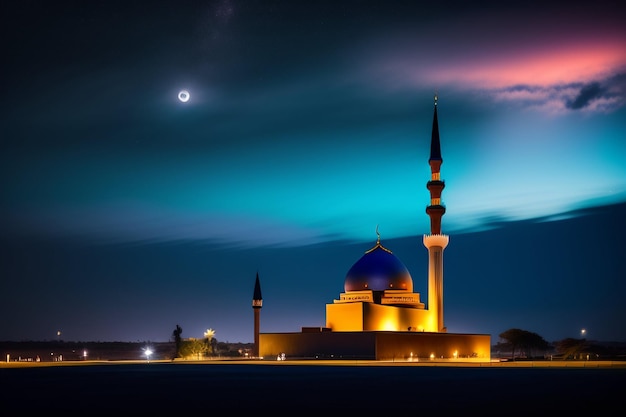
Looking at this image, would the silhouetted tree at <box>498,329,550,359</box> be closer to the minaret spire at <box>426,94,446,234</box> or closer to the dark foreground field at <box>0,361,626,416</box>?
the minaret spire at <box>426,94,446,234</box>

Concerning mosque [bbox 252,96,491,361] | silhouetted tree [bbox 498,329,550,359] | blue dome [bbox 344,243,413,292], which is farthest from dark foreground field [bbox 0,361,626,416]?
silhouetted tree [bbox 498,329,550,359]

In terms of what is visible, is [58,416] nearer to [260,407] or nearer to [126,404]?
[126,404]

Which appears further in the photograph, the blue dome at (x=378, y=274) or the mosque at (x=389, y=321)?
the blue dome at (x=378, y=274)

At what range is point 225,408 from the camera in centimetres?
2448

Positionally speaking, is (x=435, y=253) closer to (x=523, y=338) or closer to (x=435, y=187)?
(x=435, y=187)

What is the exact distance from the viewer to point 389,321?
250 ft

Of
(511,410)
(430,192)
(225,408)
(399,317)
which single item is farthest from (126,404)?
(430,192)

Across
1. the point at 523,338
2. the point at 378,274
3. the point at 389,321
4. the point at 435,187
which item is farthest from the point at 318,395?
the point at 523,338

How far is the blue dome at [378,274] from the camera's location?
79.2 meters

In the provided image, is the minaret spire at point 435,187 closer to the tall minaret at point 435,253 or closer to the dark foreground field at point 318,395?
the tall minaret at point 435,253

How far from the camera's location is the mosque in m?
70.8

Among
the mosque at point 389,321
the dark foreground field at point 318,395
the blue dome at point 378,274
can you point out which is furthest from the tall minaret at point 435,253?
the dark foreground field at point 318,395

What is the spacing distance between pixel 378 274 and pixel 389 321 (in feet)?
17.1

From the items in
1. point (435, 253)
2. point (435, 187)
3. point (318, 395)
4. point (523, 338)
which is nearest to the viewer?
point (318, 395)
